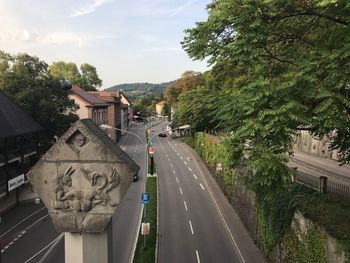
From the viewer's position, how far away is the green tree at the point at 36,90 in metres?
47.5

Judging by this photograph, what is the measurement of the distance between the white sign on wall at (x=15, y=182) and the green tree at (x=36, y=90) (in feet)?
26.0

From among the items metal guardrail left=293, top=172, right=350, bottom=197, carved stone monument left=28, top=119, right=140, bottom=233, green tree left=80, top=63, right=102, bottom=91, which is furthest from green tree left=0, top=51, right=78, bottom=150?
green tree left=80, top=63, right=102, bottom=91

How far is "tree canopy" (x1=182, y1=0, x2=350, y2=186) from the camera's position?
559 inches

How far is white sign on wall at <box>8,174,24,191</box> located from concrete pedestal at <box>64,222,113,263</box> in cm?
2936

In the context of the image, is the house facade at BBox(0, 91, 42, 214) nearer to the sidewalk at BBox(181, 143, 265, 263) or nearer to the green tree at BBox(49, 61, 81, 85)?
the sidewalk at BBox(181, 143, 265, 263)

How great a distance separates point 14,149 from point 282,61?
34.8 m

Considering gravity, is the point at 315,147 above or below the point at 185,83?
below

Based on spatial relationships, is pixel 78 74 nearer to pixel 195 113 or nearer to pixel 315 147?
pixel 195 113

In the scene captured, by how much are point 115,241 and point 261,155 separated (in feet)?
63.9

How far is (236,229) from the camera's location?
34.2 m

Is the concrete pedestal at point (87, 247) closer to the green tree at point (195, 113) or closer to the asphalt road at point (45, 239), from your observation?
the asphalt road at point (45, 239)

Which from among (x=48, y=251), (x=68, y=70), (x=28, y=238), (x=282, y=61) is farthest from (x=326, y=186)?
(x=68, y=70)

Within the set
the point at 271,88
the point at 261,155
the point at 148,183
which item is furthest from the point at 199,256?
the point at 148,183

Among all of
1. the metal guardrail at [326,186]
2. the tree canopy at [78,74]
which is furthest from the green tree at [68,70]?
the metal guardrail at [326,186]
